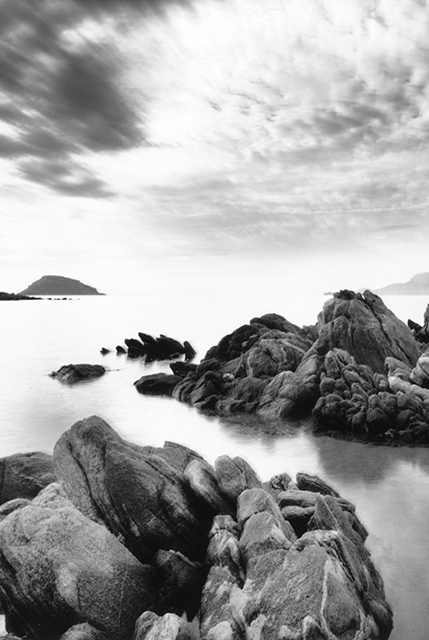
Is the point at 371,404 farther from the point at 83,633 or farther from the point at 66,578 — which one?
the point at 83,633

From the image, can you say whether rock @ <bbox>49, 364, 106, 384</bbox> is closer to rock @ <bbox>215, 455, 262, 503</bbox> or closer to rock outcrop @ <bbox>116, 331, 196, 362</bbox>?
rock outcrop @ <bbox>116, 331, 196, 362</bbox>

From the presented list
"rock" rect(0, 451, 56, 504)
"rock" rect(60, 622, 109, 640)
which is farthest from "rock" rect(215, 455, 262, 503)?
"rock" rect(0, 451, 56, 504)

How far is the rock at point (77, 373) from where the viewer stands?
56303mm

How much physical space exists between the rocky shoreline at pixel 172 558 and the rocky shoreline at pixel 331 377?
55.9 ft


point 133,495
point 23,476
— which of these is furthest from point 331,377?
point 133,495

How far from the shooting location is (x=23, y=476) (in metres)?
18.9

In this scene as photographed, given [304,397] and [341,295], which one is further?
[341,295]

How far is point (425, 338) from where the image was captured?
70125mm

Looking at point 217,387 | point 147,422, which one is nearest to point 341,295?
point 217,387

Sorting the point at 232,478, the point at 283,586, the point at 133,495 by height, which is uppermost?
the point at 232,478

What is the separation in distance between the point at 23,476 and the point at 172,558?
8.39 meters

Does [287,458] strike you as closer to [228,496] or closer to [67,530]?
[228,496]

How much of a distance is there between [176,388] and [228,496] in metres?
31.9

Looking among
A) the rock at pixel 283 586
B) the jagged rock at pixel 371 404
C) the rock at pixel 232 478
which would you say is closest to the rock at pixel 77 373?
the jagged rock at pixel 371 404
